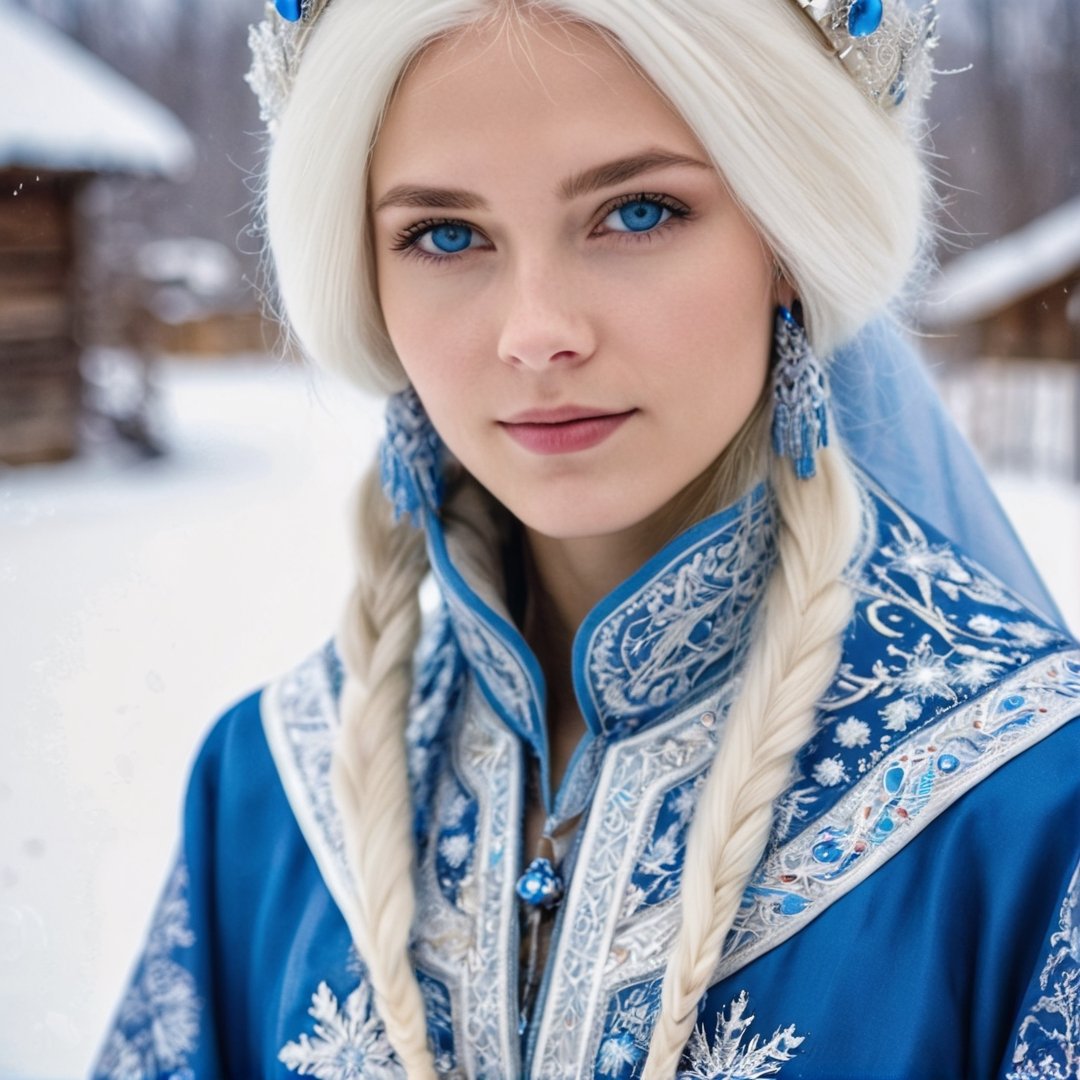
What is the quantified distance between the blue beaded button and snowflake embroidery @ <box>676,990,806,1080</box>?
165mm

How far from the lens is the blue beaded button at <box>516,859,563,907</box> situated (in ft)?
3.16

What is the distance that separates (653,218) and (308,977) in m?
0.72

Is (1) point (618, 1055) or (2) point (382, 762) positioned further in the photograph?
(2) point (382, 762)

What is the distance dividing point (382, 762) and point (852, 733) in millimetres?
434

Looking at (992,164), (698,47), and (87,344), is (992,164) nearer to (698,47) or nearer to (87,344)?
(698,47)

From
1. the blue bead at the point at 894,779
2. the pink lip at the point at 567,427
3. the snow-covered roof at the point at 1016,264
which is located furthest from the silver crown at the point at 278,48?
the snow-covered roof at the point at 1016,264

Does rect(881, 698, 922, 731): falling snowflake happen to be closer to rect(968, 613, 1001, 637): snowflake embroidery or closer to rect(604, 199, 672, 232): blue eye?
rect(968, 613, 1001, 637): snowflake embroidery

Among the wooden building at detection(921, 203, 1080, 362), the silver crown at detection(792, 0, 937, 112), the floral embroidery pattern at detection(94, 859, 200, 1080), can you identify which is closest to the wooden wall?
the wooden building at detection(921, 203, 1080, 362)

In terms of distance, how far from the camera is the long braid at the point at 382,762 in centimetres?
96

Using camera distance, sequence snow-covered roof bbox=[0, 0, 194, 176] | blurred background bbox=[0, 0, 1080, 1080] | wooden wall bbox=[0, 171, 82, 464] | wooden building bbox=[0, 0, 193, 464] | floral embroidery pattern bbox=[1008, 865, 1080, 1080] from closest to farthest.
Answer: floral embroidery pattern bbox=[1008, 865, 1080, 1080] → blurred background bbox=[0, 0, 1080, 1080] → snow-covered roof bbox=[0, 0, 194, 176] → wooden building bbox=[0, 0, 193, 464] → wooden wall bbox=[0, 171, 82, 464]

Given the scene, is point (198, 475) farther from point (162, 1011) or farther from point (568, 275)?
point (568, 275)

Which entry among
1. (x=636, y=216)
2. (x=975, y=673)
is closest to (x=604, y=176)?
(x=636, y=216)

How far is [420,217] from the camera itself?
0.91m

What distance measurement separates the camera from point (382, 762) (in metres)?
1.07
